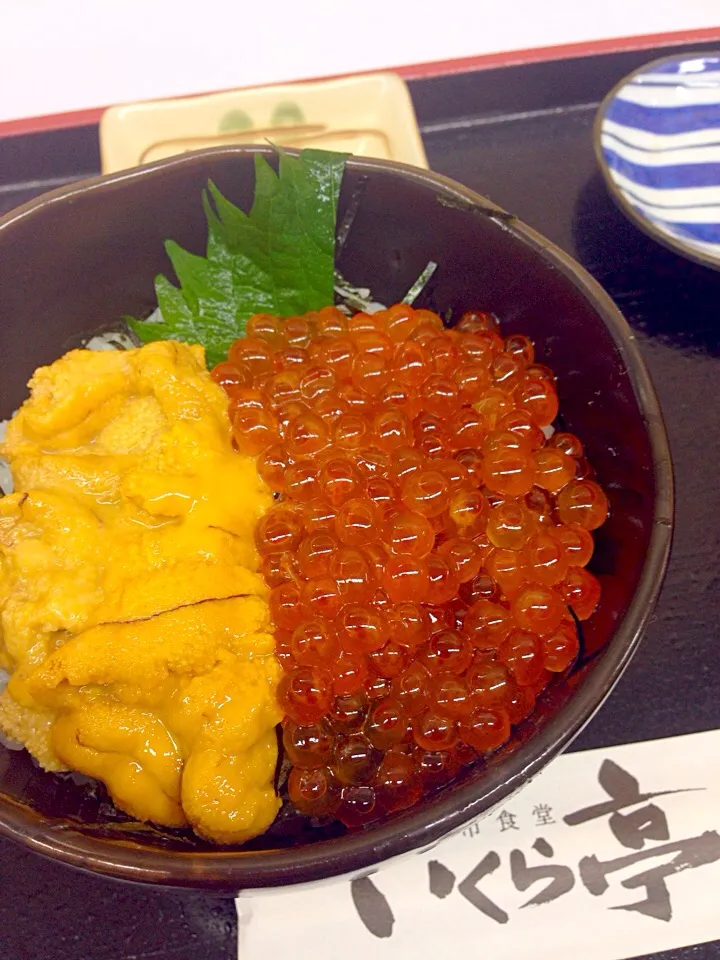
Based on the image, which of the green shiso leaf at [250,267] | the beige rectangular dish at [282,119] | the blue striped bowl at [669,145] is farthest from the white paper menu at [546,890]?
the beige rectangular dish at [282,119]

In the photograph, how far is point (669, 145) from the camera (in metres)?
1.95

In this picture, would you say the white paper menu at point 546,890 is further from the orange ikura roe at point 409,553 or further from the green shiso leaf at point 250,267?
the green shiso leaf at point 250,267

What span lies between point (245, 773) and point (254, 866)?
171 mm

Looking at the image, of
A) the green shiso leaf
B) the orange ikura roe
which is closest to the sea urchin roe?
the orange ikura roe

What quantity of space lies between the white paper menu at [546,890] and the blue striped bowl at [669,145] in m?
1.28

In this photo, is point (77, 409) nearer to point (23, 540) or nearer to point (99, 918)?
point (23, 540)

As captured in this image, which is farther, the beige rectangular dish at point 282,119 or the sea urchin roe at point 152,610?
the beige rectangular dish at point 282,119

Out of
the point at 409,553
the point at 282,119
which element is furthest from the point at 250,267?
the point at 409,553

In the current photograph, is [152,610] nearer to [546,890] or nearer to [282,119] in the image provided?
[546,890]

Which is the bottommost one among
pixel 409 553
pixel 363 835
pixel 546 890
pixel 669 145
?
pixel 546 890

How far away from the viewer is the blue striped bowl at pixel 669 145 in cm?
183

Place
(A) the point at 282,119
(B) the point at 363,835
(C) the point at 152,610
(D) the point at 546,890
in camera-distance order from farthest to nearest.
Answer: (A) the point at 282,119
(D) the point at 546,890
(C) the point at 152,610
(B) the point at 363,835

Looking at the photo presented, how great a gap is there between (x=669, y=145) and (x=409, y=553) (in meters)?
1.54

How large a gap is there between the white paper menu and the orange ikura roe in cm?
27
